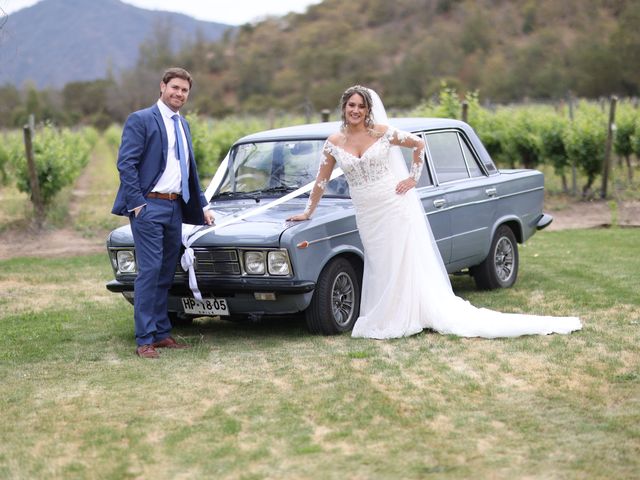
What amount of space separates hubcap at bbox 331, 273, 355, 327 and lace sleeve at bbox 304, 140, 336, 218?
621 millimetres


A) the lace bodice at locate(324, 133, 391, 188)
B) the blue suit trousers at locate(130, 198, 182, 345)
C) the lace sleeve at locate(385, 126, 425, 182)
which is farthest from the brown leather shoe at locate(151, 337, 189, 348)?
the lace sleeve at locate(385, 126, 425, 182)

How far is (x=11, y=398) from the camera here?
21.8 ft

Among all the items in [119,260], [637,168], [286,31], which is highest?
[286,31]

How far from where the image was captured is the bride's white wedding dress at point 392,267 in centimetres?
835

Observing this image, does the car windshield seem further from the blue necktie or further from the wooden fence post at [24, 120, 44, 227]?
the wooden fence post at [24, 120, 44, 227]

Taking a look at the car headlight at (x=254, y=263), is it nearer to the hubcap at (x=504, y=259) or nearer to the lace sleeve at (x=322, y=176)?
the lace sleeve at (x=322, y=176)

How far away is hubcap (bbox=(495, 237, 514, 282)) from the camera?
1063 centimetres

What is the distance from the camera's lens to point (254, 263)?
26.2 feet

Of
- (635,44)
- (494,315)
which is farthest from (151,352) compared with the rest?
(635,44)

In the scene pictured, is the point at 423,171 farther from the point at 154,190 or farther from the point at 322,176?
the point at 154,190

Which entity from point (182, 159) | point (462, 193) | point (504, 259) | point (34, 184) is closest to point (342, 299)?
point (182, 159)

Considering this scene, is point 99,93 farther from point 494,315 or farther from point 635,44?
point 494,315

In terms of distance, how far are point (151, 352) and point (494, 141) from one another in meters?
16.8

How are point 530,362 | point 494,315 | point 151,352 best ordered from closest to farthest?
point 530,362 → point 151,352 → point 494,315
